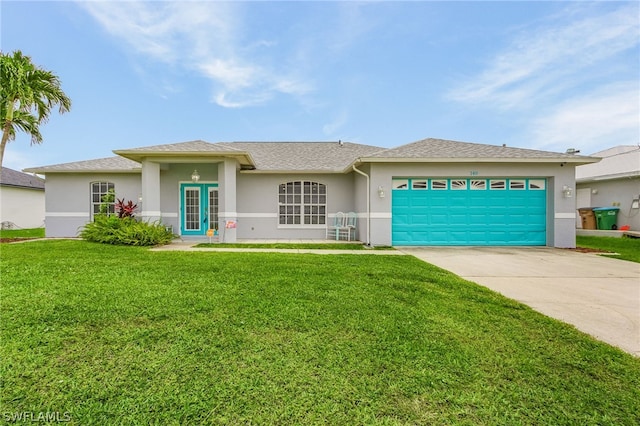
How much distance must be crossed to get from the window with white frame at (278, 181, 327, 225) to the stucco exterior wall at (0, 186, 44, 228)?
18824mm

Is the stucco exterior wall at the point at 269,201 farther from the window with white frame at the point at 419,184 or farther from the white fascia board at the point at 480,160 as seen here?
the window with white frame at the point at 419,184

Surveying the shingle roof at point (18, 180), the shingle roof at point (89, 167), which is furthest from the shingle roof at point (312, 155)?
the shingle roof at point (18, 180)

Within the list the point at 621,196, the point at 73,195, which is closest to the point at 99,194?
the point at 73,195

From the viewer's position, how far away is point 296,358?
2.53 meters

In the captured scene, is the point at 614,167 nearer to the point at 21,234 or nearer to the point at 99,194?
the point at 99,194

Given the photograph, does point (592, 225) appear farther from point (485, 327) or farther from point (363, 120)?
point (485, 327)

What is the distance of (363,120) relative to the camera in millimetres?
18625

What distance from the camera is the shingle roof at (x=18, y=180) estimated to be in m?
18.8

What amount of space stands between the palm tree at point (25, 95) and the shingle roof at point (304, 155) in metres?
7.24

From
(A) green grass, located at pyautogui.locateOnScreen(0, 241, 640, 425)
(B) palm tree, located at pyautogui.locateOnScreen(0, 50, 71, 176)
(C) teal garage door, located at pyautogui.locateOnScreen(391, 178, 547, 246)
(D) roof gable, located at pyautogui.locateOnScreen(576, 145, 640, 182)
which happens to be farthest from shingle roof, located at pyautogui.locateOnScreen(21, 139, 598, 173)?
(A) green grass, located at pyautogui.locateOnScreen(0, 241, 640, 425)

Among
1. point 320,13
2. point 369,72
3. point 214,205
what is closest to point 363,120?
point 369,72

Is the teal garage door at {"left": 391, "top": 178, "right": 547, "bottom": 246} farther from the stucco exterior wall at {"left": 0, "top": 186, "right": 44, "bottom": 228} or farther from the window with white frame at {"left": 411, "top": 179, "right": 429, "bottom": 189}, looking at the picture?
the stucco exterior wall at {"left": 0, "top": 186, "right": 44, "bottom": 228}

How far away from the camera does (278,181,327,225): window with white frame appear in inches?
493

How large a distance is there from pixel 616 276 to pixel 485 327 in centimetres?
486
